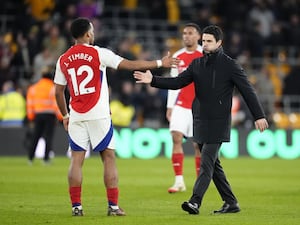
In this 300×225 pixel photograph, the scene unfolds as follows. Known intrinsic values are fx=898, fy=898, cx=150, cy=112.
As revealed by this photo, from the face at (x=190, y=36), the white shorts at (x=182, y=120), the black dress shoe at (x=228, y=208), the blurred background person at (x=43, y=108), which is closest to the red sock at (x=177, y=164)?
the white shorts at (x=182, y=120)

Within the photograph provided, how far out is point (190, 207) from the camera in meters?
11.5

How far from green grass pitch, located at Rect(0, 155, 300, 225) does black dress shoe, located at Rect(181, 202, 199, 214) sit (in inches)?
3.9

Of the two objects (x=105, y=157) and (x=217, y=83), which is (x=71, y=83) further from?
(x=217, y=83)

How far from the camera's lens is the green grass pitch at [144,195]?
1126cm

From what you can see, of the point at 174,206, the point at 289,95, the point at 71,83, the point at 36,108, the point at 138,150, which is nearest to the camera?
the point at 71,83

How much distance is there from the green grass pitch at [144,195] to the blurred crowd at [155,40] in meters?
4.54

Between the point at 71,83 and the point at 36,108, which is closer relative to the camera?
the point at 71,83

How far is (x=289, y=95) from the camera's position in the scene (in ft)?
102

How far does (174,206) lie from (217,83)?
7.36 ft

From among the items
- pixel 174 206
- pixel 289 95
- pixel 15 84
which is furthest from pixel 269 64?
pixel 174 206

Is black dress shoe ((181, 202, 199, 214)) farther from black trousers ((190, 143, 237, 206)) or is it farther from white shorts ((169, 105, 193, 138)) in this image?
white shorts ((169, 105, 193, 138))

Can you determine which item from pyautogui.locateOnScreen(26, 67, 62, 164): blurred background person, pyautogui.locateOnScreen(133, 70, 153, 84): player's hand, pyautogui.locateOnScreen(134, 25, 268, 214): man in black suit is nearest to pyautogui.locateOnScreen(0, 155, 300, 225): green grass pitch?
pyautogui.locateOnScreen(26, 67, 62, 164): blurred background person

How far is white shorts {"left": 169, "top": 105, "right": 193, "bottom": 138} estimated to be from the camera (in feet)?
51.6

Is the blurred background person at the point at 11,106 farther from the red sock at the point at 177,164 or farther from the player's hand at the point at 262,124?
the player's hand at the point at 262,124
